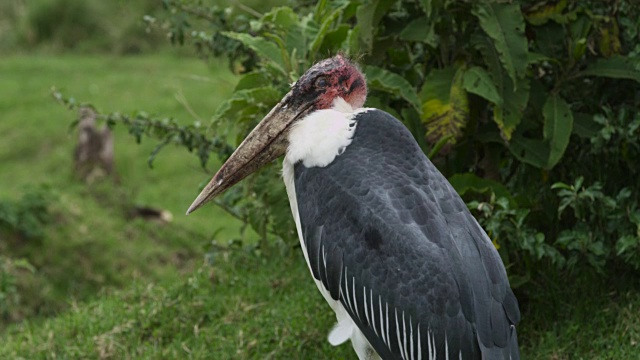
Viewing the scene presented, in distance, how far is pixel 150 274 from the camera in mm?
8305

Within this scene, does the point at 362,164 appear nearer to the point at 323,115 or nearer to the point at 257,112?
the point at 323,115

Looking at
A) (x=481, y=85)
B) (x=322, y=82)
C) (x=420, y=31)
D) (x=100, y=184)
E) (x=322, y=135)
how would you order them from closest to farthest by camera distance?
(x=322, y=135), (x=322, y=82), (x=481, y=85), (x=420, y=31), (x=100, y=184)

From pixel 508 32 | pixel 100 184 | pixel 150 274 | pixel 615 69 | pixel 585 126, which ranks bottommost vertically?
pixel 100 184

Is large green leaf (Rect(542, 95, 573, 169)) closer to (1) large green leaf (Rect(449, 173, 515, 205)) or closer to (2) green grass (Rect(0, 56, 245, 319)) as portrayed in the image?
(1) large green leaf (Rect(449, 173, 515, 205))

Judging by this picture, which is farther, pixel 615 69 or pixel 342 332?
pixel 615 69

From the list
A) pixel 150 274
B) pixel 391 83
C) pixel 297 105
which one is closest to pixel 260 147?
pixel 297 105

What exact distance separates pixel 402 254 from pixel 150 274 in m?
5.03

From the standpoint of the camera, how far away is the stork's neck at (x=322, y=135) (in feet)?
12.4

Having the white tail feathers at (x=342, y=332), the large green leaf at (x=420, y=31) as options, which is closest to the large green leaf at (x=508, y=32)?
the large green leaf at (x=420, y=31)

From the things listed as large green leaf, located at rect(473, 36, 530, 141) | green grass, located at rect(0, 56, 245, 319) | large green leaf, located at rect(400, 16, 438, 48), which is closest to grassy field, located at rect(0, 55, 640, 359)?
green grass, located at rect(0, 56, 245, 319)

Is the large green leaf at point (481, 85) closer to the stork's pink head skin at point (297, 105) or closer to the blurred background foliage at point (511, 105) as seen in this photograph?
the blurred background foliage at point (511, 105)

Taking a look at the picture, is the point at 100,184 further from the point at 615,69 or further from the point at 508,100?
the point at 615,69

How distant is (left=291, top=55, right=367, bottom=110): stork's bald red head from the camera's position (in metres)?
3.94

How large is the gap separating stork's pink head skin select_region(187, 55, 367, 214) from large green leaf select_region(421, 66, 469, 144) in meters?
0.67
